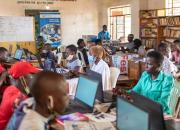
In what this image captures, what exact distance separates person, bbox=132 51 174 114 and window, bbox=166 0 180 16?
723 cm

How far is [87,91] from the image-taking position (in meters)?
3.10

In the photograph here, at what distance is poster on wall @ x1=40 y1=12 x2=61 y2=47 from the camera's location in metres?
12.8

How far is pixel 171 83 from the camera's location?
343cm

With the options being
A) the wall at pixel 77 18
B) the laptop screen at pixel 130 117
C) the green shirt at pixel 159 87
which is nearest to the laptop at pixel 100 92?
the green shirt at pixel 159 87

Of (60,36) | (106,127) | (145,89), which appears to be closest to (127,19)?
(60,36)

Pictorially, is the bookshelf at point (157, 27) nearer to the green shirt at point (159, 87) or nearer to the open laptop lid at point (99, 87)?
the green shirt at point (159, 87)

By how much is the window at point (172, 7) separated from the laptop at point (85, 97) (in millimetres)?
7835

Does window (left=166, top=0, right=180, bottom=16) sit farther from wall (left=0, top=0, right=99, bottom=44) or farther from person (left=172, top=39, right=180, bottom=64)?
wall (left=0, top=0, right=99, bottom=44)

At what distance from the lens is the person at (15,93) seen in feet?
7.78

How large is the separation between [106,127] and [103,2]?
11902 mm

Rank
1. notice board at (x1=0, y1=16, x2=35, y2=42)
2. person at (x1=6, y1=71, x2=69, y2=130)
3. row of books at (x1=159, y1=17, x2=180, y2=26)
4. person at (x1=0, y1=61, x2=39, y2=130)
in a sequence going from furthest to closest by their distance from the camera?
notice board at (x1=0, y1=16, x2=35, y2=42)
row of books at (x1=159, y1=17, x2=180, y2=26)
person at (x1=0, y1=61, x2=39, y2=130)
person at (x1=6, y1=71, x2=69, y2=130)

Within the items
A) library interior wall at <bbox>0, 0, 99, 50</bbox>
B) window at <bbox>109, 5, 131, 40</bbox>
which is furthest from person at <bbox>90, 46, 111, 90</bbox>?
library interior wall at <bbox>0, 0, 99, 50</bbox>

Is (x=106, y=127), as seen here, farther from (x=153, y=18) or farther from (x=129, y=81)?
(x=153, y=18)

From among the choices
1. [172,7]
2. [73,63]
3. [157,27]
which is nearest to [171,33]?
[157,27]
